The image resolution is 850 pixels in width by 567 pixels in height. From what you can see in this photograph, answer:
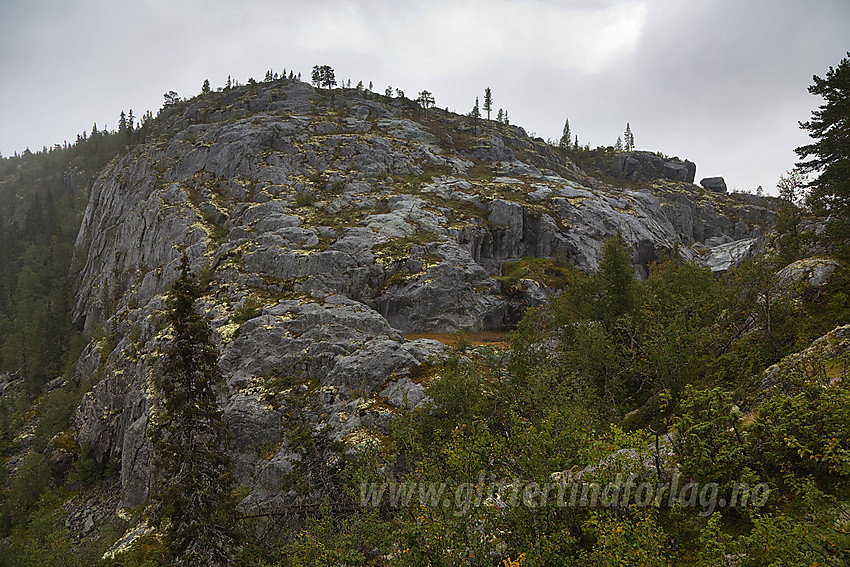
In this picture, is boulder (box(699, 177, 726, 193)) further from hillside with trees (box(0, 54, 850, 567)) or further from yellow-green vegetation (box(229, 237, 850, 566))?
yellow-green vegetation (box(229, 237, 850, 566))

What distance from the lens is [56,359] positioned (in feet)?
225

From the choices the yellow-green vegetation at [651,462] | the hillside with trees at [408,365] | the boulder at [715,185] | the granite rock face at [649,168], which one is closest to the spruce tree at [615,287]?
the hillside with trees at [408,365]

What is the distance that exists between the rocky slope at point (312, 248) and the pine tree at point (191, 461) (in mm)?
6546

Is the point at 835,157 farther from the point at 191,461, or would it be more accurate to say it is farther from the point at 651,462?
the point at 191,461

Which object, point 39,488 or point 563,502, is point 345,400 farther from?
point 39,488

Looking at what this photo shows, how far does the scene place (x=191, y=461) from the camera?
15578 millimetres

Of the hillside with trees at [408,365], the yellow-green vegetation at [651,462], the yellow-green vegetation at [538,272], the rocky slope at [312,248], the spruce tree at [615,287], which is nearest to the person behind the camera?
the yellow-green vegetation at [651,462]

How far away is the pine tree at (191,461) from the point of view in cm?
1488

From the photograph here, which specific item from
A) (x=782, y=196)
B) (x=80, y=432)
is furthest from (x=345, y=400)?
(x=80, y=432)

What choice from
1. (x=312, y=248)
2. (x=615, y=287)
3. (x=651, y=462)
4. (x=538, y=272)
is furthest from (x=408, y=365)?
(x=538, y=272)

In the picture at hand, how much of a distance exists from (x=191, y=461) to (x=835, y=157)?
39.2 meters

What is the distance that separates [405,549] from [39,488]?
5965 cm

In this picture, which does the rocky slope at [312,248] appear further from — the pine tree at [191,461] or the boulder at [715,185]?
the boulder at [715,185]

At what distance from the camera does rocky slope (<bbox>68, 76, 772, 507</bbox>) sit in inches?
1192
